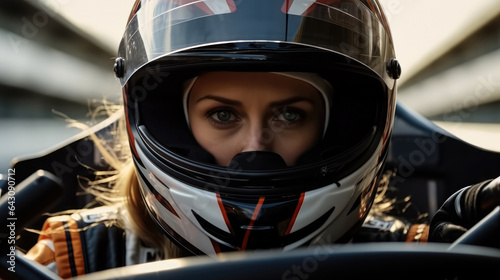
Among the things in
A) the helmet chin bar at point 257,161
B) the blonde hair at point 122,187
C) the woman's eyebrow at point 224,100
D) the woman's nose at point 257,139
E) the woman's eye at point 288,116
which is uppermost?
the woman's eyebrow at point 224,100

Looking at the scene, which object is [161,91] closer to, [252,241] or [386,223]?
[252,241]

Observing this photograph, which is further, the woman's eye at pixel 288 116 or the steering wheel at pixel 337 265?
the woman's eye at pixel 288 116

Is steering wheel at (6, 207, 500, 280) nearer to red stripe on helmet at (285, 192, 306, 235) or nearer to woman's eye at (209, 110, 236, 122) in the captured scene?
red stripe on helmet at (285, 192, 306, 235)

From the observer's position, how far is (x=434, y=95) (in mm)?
5805

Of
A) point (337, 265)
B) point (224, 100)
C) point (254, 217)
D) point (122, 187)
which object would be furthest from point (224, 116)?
point (337, 265)

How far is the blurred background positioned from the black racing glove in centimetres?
262

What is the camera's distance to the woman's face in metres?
0.97

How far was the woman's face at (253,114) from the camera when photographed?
0.97 m

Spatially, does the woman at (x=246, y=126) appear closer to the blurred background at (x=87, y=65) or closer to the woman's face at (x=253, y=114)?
the woman's face at (x=253, y=114)

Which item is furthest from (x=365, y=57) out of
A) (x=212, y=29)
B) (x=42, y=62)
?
(x=42, y=62)

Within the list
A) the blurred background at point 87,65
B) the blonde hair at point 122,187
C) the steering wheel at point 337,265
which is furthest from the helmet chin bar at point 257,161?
the blurred background at point 87,65

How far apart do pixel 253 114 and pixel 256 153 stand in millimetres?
76

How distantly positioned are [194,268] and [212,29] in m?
0.59

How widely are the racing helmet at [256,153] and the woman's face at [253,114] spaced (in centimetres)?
3
